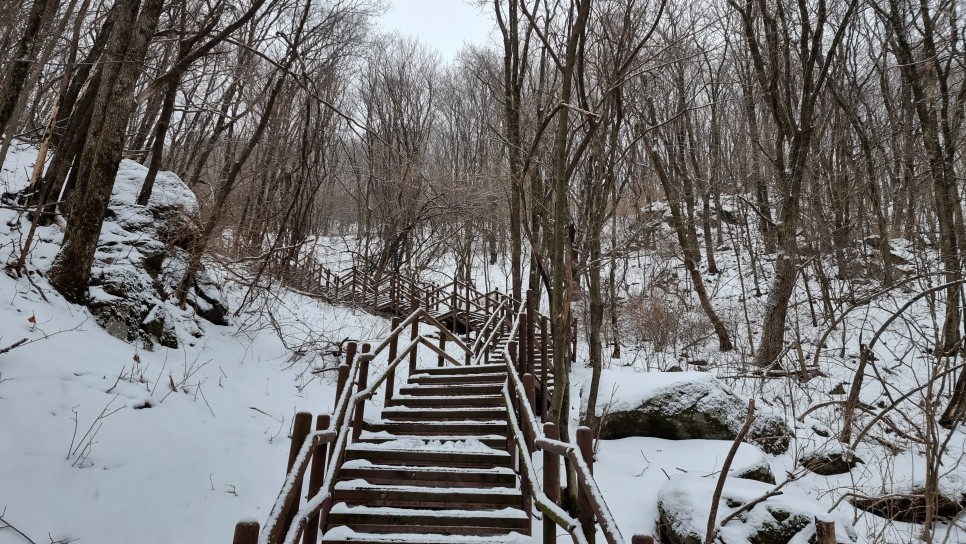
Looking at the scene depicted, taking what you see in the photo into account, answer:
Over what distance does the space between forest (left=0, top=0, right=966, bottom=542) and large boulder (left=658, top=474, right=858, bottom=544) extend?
39.1 inches

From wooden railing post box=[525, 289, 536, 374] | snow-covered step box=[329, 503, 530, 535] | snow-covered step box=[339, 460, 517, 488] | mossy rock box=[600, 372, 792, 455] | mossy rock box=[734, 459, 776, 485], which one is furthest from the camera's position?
wooden railing post box=[525, 289, 536, 374]

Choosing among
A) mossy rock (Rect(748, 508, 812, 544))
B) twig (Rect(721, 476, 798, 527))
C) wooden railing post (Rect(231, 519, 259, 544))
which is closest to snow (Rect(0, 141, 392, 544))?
wooden railing post (Rect(231, 519, 259, 544))

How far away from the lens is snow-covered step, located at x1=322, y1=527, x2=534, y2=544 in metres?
3.71

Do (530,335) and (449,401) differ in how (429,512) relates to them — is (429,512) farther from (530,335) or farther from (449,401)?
(530,335)

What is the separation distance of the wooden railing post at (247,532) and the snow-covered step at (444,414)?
4.32 metres

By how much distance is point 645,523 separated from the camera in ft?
18.1

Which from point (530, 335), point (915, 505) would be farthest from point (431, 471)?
point (915, 505)

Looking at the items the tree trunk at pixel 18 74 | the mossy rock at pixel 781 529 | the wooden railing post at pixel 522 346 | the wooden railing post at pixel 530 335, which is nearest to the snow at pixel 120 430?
the tree trunk at pixel 18 74

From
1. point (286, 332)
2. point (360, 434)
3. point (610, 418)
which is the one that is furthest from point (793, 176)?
point (286, 332)

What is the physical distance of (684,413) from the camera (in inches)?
294

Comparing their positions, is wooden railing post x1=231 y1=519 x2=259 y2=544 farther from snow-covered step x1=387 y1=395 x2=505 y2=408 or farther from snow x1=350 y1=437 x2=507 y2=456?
snow-covered step x1=387 y1=395 x2=505 y2=408

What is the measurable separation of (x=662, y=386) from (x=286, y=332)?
284 inches

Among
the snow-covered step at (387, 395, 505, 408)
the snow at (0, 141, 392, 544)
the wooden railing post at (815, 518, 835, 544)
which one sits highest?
the wooden railing post at (815, 518, 835, 544)

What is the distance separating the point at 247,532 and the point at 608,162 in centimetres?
796
